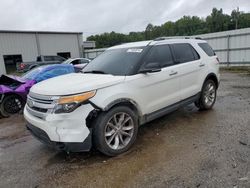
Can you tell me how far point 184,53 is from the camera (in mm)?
5094

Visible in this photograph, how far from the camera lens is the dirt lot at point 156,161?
3004 millimetres

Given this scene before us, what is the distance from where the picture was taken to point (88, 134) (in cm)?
333

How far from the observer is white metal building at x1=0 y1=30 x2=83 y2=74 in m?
23.7

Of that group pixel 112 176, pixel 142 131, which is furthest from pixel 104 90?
pixel 142 131

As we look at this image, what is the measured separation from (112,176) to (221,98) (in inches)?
206

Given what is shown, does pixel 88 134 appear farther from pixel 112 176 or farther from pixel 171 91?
pixel 171 91

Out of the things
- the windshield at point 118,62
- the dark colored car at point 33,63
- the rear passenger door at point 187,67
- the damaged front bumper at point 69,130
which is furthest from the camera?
the dark colored car at point 33,63

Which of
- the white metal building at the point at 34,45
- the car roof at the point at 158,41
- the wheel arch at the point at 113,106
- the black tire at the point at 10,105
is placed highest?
the white metal building at the point at 34,45

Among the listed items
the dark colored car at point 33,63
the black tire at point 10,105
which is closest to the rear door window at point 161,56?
the black tire at point 10,105

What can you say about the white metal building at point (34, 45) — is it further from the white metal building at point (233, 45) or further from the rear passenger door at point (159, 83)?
the rear passenger door at point (159, 83)

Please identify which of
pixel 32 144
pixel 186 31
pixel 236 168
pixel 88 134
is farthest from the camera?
pixel 186 31

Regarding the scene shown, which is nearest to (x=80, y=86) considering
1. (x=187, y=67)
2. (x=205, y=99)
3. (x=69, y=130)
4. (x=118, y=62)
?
(x=69, y=130)

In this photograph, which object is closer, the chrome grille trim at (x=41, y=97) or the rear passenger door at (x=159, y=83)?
the chrome grille trim at (x=41, y=97)

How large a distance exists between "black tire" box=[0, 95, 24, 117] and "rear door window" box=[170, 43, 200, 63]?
16.2 ft
